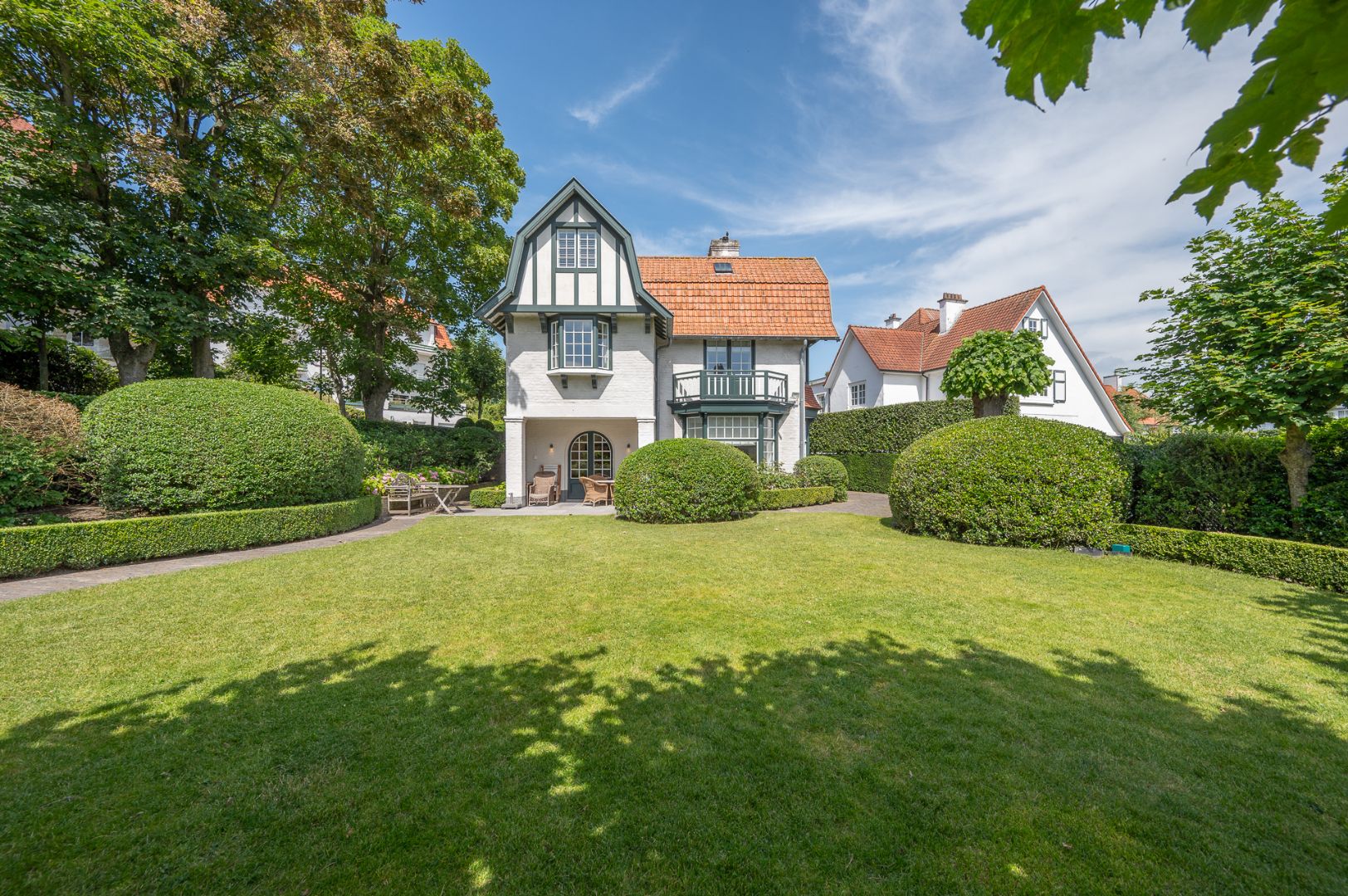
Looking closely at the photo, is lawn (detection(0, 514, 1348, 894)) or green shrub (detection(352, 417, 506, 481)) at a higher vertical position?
green shrub (detection(352, 417, 506, 481))

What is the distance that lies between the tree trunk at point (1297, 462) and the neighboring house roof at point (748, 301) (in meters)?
11.8

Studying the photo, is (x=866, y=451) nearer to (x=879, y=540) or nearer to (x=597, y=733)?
(x=879, y=540)

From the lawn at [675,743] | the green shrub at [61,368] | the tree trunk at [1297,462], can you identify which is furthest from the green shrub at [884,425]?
the green shrub at [61,368]

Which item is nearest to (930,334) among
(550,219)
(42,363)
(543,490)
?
(550,219)

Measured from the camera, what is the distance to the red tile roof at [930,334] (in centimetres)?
2244

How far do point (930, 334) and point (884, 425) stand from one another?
33.3ft

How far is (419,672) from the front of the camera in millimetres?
4152

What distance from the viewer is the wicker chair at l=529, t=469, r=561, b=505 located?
1681 centimetres

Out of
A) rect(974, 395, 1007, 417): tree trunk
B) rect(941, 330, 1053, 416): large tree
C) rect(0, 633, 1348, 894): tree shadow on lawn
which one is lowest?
rect(0, 633, 1348, 894): tree shadow on lawn

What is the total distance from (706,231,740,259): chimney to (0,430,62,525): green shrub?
68.0ft

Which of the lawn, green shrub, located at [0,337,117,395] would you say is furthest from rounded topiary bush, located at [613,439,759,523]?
green shrub, located at [0,337,117,395]

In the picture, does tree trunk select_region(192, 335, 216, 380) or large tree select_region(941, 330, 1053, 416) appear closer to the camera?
large tree select_region(941, 330, 1053, 416)

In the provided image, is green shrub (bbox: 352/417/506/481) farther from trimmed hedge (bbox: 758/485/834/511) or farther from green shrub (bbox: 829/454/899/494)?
green shrub (bbox: 829/454/899/494)

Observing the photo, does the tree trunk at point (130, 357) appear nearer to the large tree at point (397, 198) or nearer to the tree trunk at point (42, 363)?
the tree trunk at point (42, 363)
